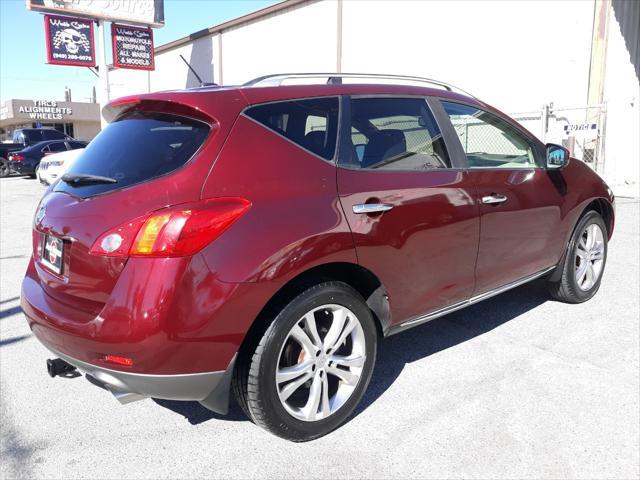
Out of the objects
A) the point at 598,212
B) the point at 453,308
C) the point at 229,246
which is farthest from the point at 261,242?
the point at 598,212

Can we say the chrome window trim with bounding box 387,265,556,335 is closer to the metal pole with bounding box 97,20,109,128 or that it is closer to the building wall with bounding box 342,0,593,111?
the building wall with bounding box 342,0,593,111

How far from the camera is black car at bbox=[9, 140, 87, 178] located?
65.6ft

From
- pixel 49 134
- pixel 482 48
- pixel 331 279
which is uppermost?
pixel 482 48

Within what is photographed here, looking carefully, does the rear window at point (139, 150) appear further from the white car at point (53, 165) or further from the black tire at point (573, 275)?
the white car at point (53, 165)

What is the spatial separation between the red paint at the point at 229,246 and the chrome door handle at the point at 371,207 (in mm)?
32

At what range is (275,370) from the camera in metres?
2.55

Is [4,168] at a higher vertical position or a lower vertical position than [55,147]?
lower

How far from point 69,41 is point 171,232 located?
23.0 metres

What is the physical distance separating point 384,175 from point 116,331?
1.55 metres

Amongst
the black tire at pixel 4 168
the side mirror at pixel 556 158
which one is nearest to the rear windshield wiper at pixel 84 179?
the side mirror at pixel 556 158

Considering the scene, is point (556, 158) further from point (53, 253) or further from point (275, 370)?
point (53, 253)

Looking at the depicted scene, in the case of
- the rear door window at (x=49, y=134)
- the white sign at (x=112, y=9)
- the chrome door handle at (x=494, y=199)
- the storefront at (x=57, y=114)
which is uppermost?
the white sign at (x=112, y=9)

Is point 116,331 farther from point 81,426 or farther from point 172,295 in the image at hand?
point 81,426

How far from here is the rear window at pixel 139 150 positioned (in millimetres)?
2506
